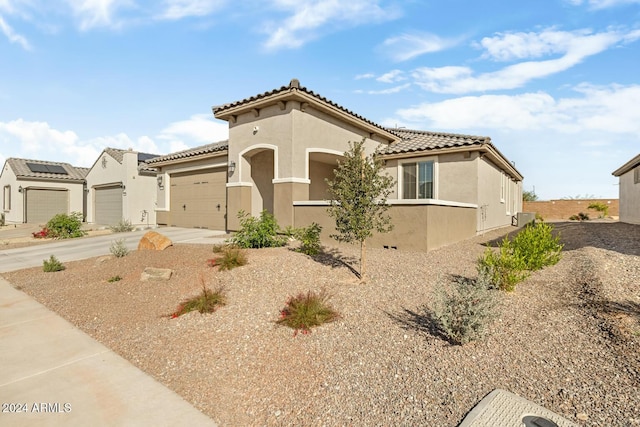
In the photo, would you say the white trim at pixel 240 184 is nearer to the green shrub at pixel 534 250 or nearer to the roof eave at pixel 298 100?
the roof eave at pixel 298 100

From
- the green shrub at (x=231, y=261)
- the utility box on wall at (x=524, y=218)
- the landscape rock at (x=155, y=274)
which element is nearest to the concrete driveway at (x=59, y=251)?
the landscape rock at (x=155, y=274)

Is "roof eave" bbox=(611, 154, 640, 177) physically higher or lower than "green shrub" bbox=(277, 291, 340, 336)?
higher

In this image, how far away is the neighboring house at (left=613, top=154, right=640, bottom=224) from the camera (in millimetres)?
18453

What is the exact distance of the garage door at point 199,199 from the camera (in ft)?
52.1

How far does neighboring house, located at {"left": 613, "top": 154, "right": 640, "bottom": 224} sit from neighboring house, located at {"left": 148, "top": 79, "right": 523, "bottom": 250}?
6950mm

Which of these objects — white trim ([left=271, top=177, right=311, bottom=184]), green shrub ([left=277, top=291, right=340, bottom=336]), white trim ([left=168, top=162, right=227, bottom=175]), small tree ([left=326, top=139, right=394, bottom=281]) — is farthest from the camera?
white trim ([left=168, top=162, right=227, bottom=175])

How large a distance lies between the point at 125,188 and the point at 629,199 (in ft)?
101

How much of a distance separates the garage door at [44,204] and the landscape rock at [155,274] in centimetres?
2581

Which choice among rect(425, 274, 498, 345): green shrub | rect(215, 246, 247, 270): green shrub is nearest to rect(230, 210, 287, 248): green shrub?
rect(215, 246, 247, 270): green shrub

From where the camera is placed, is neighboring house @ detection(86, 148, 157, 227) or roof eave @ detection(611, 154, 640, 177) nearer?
roof eave @ detection(611, 154, 640, 177)

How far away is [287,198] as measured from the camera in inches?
477

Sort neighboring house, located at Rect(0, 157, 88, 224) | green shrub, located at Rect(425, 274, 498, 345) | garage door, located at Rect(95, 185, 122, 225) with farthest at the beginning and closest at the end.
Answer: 1. neighboring house, located at Rect(0, 157, 88, 224)
2. garage door, located at Rect(95, 185, 122, 225)
3. green shrub, located at Rect(425, 274, 498, 345)

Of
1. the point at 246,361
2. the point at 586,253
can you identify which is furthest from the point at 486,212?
the point at 246,361

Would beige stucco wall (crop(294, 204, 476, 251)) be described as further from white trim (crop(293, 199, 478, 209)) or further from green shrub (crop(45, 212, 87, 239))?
green shrub (crop(45, 212, 87, 239))
